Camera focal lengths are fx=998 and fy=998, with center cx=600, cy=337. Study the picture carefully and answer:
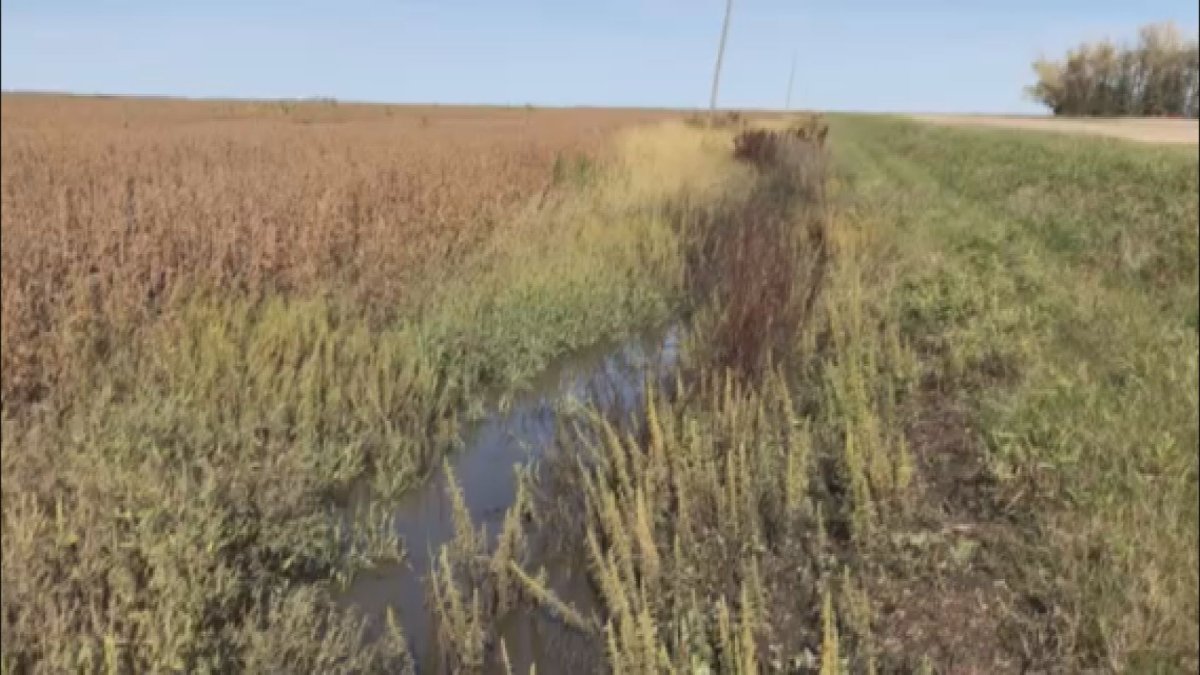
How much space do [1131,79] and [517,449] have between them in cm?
5530

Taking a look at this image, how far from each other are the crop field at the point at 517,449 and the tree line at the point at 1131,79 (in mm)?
47991

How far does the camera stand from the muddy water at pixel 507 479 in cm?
392

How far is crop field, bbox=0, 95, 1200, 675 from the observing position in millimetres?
3184

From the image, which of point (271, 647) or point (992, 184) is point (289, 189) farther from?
point (992, 184)

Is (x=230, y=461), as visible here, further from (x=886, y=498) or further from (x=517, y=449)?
(x=886, y=498)

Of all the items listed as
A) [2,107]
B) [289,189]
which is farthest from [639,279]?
[2,107]

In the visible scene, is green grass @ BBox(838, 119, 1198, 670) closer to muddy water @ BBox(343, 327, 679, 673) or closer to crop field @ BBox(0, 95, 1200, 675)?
crop field @ BBox(0, 95, 1200, 675)

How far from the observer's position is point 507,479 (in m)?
5.49

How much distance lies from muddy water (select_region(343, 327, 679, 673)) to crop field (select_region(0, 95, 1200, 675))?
0.09ft

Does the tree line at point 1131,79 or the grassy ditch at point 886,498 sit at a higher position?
the tree line at point 1131,79

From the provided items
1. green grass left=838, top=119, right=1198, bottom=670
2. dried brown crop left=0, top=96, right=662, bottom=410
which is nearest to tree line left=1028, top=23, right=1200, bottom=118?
green grass left=838, top=119, right=1198, bottom=670

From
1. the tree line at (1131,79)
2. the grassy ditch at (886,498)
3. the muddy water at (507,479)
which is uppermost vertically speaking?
the tree line at (1131,79)

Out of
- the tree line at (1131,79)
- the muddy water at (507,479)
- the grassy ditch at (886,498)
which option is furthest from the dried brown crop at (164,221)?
the tree line at (1131,79)

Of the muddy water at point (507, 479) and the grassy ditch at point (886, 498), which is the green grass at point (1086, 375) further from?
the muddy water at point (507, 479)
